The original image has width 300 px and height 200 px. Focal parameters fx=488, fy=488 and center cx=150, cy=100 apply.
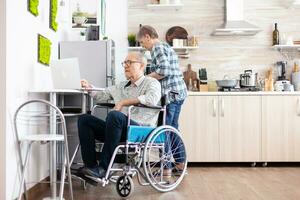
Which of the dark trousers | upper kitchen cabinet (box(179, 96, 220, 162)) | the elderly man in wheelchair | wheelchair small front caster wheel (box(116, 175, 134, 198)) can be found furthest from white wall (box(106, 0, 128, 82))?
wheelchair small front caster wheel (box(116, 175, 134, 198))

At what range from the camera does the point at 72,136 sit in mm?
4043

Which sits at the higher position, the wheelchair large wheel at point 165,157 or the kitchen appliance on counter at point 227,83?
the kitchen appliance on counter at point 227,83

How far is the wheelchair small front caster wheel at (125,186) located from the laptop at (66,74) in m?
0.77

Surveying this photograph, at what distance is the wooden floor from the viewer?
3398 millimetres

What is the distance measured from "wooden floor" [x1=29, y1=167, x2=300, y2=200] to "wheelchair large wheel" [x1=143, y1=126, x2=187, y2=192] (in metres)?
0.09

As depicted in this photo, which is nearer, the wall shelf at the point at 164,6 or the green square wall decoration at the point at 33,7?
the green square wall decoration at the point at 33,7

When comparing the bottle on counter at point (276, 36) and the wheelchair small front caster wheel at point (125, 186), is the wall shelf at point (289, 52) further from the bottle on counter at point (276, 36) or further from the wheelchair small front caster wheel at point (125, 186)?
the wheelchair small front caster wheel at point (125, 186)

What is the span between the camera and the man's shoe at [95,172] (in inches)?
126

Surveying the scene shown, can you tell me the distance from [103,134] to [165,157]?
542 millimetres

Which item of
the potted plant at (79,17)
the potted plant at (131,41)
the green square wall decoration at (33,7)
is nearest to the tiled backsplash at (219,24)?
the potted plant at (131,41)

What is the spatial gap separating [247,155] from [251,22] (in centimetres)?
162

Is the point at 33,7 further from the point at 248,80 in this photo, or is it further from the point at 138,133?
the point at 248,80

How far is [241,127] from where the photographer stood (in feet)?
17.5

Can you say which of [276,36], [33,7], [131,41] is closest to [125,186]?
[33,7]
